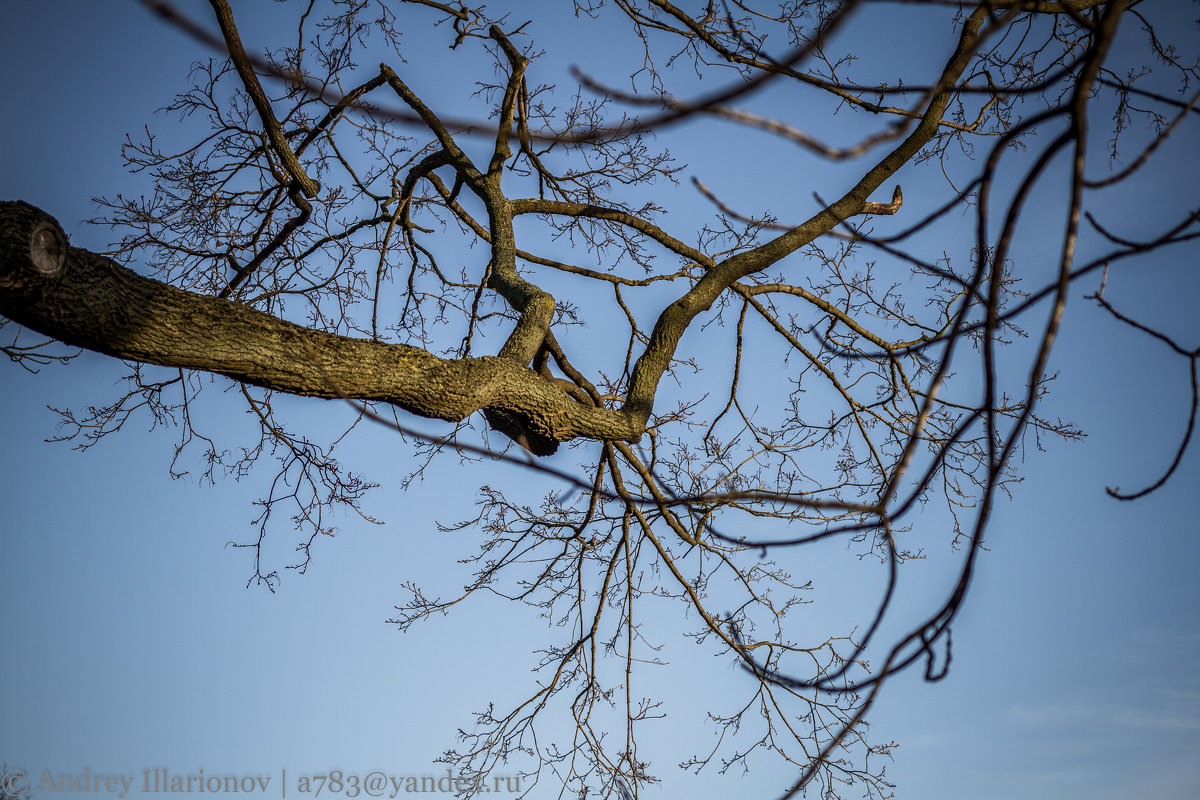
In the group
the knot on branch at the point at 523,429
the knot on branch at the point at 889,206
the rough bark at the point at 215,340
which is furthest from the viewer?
the knot on branch at the point at 889,206

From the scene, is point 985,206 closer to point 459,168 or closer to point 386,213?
point 459,168

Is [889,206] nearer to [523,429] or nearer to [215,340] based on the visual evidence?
[523,429]

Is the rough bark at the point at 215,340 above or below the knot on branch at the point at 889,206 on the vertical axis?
below

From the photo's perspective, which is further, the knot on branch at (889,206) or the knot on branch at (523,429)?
the knot on branch at (889,206)

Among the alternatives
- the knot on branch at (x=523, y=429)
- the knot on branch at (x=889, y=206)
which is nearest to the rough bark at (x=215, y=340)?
the knot on branch at (x=523, y=429)

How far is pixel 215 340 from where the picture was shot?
2332 millimetres

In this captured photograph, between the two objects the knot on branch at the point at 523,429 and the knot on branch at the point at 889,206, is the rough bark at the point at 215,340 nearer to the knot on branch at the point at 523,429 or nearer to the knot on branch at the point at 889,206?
the knot on branch at the point at 523,429

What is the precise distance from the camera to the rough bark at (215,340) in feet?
6.84

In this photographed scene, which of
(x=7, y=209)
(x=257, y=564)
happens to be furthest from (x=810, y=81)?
(x=257, y=564)

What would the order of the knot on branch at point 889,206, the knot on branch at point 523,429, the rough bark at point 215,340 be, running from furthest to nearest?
1. the knot on branch at point 889,206
2. the knot on branch at point 523,429
3. the rough bark at point 215,340

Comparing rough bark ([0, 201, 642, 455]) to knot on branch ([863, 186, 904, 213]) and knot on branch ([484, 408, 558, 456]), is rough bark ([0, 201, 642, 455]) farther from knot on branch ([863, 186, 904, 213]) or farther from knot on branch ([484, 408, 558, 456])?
knot on branch ([863, 186, 904, 213])

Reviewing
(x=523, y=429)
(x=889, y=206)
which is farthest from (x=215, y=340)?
(x=889, y=206)

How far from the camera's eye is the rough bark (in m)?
2.08

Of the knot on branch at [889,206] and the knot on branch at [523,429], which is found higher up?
the knot on branch at [889,206]
